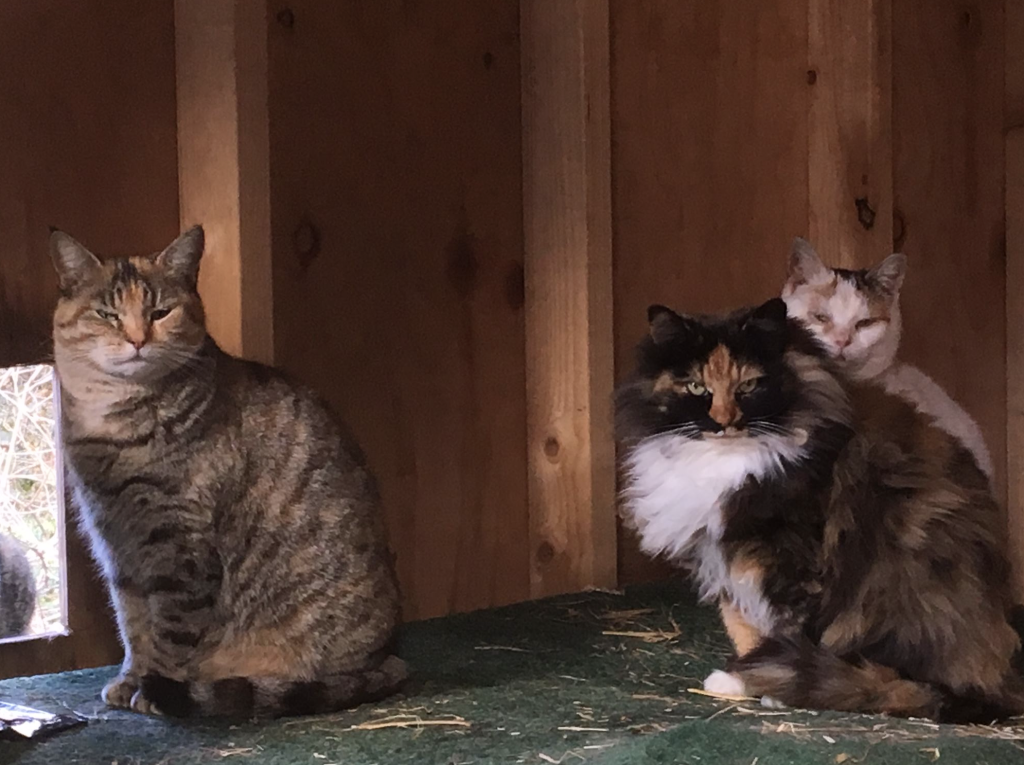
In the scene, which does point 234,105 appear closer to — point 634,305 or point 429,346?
point 429,346

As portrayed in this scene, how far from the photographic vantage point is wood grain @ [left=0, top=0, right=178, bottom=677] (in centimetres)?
225

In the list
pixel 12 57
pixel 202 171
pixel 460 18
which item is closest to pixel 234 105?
pixel 202 171

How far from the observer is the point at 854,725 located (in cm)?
194

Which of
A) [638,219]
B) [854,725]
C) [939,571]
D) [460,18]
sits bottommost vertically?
[854,725]

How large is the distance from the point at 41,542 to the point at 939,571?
1.69 metres

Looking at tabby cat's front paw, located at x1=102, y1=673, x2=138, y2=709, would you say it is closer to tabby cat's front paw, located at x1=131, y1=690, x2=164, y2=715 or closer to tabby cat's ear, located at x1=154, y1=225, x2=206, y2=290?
tabby cat's front paw, located at x1=131, y1=690, x2=164, y2=715

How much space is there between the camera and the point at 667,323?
2.23 metres

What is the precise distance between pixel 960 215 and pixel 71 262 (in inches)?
89.5

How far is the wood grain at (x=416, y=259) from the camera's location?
2562 mm

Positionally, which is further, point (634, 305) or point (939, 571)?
point (634, 305)

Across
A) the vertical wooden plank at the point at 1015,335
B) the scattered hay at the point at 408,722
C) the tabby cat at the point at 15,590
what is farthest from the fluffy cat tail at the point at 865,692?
the tabby cat at the point at 15,590

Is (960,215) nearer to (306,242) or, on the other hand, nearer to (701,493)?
(701,493)

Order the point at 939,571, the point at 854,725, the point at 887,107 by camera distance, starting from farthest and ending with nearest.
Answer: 1. the point at 887,107
2. the point at 939,571
3. the point at 854,725

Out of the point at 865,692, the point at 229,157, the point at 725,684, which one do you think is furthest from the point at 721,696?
the point at 229,157
